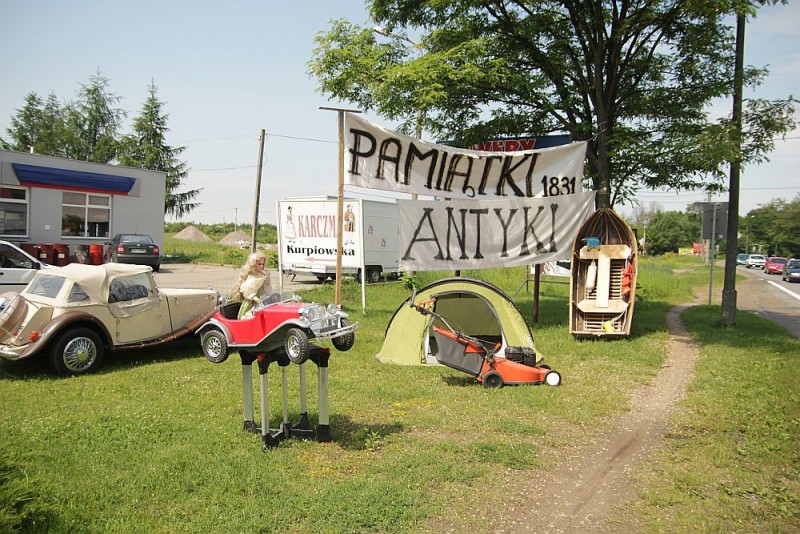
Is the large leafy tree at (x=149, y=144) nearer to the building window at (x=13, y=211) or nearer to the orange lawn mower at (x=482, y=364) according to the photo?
the building window at (x=13, y=211)

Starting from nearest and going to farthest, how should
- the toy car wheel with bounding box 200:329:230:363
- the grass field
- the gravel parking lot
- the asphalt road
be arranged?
the grass field → the toy car wheel with bounding box 200:329:230:363 → the asphalt road → the gravel parking lot

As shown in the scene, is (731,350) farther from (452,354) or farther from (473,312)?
(452,354)

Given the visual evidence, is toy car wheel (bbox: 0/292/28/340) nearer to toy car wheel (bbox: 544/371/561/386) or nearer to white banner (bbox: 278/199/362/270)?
toy car wheel (bbox: 544/371/561/386)

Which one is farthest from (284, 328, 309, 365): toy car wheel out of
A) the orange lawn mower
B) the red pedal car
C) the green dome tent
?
the green dome tent

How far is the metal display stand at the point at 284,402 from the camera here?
570cm

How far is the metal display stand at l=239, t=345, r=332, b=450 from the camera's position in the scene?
5699 mm

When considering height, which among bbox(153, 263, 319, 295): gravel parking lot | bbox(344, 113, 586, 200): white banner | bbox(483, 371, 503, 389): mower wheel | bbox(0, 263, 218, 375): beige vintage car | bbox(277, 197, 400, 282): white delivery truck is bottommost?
bbox(483, 371, 503, 389): mower wheel

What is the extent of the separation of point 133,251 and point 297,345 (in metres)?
22.5

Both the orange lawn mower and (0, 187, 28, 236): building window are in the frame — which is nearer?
the orange lawn mower

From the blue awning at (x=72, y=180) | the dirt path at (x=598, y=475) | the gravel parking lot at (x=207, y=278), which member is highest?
the blue awning at (x=72, y=180)

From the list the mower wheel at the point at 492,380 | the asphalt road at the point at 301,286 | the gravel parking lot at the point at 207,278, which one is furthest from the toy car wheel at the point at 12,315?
the gravel parking lot at the point at 207,278

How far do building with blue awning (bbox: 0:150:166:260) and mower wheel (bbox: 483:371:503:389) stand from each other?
23.0m

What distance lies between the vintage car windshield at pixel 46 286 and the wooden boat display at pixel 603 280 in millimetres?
9237

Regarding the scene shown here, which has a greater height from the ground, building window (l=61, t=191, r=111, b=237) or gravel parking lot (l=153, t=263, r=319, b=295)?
building window (l=61, t=191, r=111, b=237)
